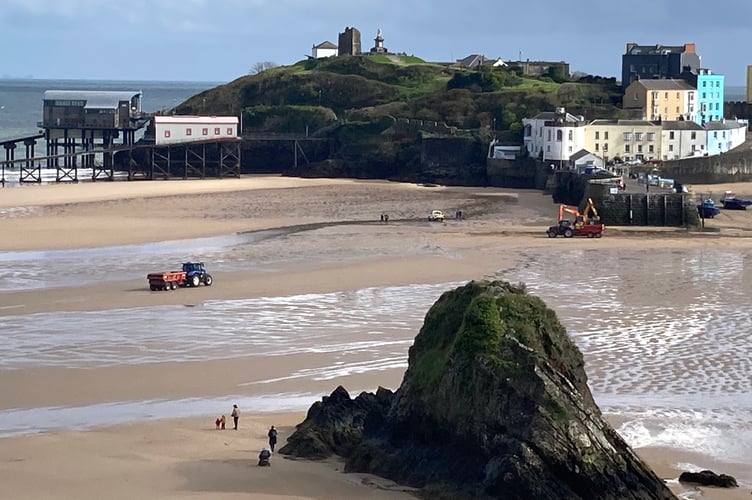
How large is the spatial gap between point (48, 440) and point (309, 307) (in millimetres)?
11342

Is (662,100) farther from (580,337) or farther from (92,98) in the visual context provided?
(580,337)

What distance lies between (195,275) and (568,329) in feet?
33.0

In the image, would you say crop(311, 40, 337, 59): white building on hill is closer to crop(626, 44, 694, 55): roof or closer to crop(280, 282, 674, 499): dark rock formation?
crop(626, 44, 694, 55): roof

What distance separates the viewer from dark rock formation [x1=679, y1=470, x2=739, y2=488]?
1612cm

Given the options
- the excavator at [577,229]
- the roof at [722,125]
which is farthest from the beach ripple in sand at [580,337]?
the roof at [722,125]

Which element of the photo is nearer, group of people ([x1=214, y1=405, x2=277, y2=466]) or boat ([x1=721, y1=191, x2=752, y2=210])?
group of people ([x1=214, y1=405, x2=277, y2=466])

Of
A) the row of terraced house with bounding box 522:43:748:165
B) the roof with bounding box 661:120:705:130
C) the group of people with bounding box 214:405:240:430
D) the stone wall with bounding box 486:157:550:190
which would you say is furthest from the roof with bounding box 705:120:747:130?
the group of people with bounding box 214:405:240:430

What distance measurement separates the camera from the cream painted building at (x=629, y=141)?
64.0 m

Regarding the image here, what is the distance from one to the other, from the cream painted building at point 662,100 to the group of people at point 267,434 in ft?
182

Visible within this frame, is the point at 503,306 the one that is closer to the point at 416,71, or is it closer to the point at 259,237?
the point at 259,237

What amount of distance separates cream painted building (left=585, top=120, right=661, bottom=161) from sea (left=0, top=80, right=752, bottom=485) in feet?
85.8

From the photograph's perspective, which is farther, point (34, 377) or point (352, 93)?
point (352, 93)

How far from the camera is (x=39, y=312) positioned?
2820 centimetres

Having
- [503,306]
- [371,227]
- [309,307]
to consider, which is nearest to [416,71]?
[371,227]
